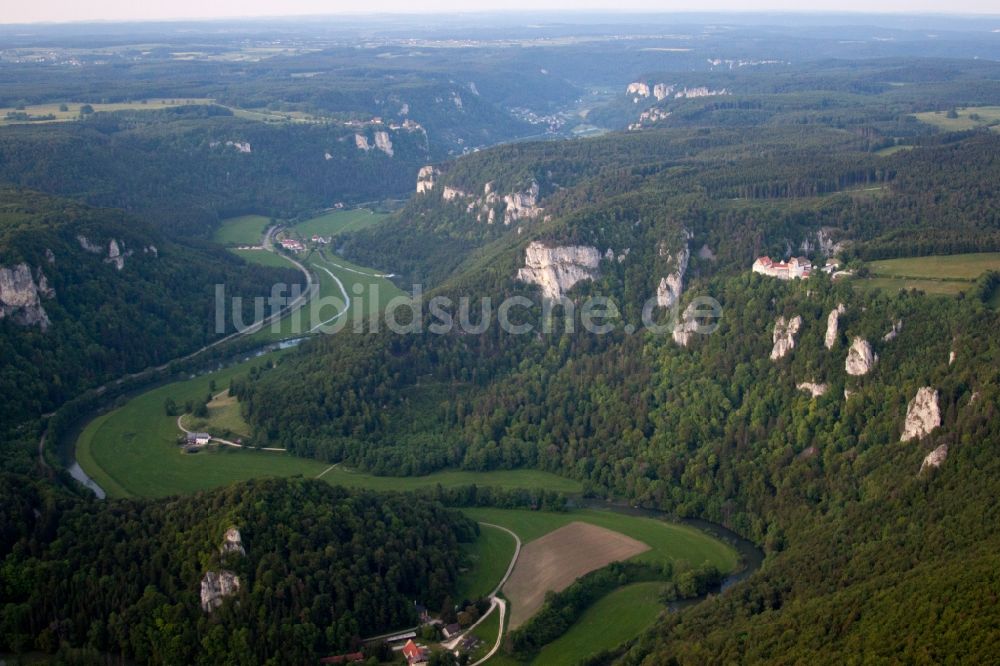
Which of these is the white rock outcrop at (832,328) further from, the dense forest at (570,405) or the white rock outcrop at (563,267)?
the white rock outcrop at (563,267)

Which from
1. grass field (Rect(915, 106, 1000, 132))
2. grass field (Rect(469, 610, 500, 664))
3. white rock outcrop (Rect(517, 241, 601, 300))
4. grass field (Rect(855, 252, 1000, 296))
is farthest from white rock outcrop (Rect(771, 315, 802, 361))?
grass field (Rect(915, 106, 1000, 132))

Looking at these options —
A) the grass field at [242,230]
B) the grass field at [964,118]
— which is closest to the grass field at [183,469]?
the grass field at [242,230]

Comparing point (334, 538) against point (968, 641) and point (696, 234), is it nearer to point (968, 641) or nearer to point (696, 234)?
point (968, 641)

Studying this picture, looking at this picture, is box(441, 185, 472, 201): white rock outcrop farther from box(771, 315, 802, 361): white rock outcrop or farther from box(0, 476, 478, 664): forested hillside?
box(0, 476, 478, 664): forested hillside

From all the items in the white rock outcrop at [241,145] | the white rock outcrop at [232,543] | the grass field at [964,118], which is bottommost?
the white rock outcrop at [232,543]

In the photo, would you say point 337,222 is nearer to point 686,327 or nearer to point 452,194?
point 452,194

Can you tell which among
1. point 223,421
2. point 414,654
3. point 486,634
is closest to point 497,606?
point 486,634

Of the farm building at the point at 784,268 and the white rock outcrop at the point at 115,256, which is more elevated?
the farm building at the point at 784,268
